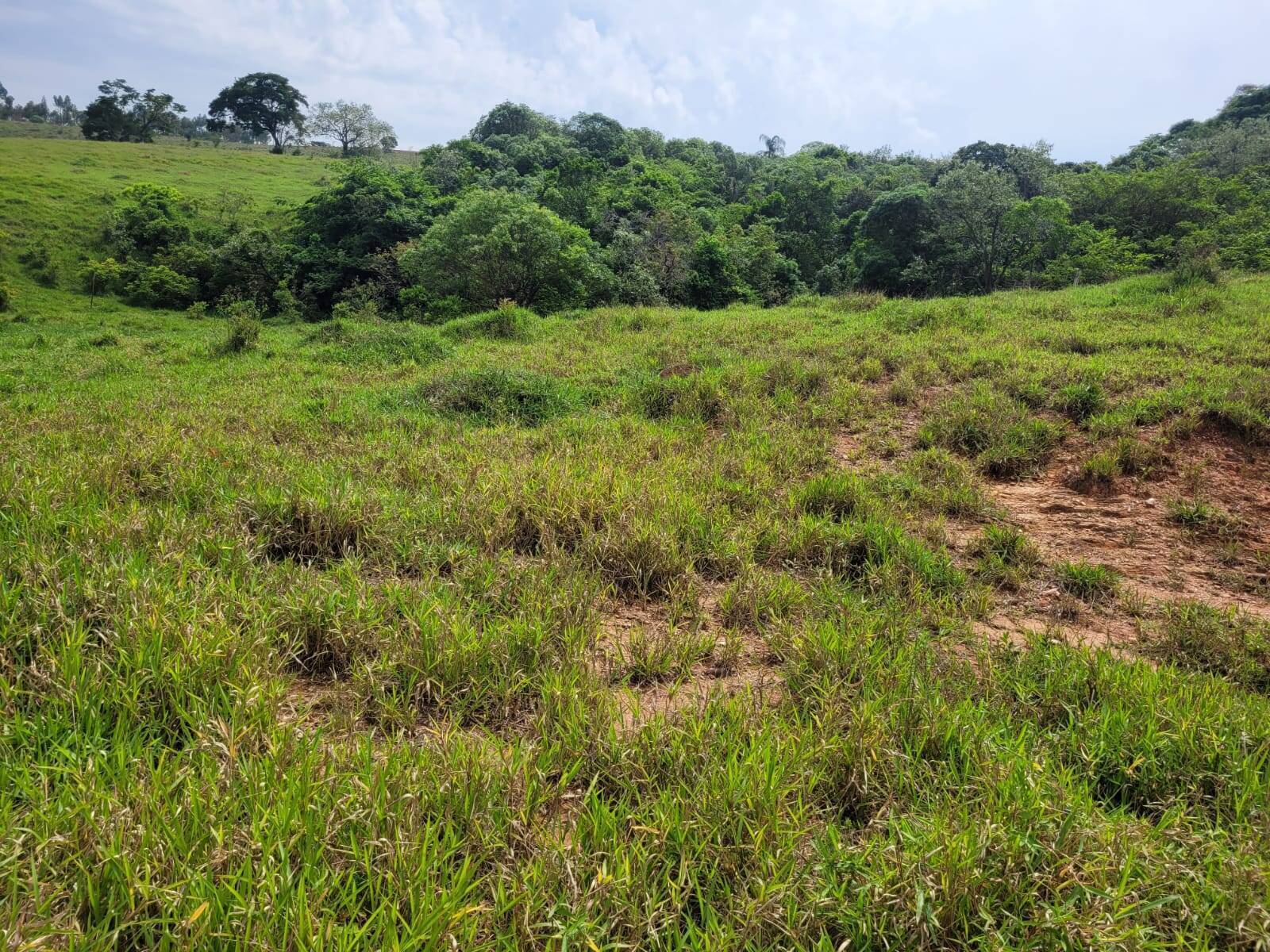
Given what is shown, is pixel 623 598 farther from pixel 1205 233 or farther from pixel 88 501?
pixel 1205 233

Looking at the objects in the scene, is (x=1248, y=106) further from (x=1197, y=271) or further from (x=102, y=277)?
(x=102, y=277)

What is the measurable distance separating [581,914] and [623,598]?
2.07 meters

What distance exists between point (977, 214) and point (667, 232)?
55.0 ft

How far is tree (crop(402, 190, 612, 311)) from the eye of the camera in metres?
24.6

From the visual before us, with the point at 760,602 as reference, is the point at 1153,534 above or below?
above

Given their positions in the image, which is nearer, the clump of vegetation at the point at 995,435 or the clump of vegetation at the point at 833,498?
the clump of vegetation at the point at 833,498

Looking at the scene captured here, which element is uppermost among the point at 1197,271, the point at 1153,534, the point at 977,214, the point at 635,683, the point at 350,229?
the point at 977,214

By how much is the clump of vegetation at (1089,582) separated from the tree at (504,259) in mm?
23702

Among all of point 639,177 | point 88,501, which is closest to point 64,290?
point 639,177

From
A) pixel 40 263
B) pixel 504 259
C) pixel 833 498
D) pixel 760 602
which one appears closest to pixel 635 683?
pixel 760 602

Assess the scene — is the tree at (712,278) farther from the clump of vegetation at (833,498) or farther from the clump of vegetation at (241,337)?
the clump of vegetation at (833,498)

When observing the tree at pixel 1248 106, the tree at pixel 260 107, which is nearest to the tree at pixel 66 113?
the tree at pixel 260 107

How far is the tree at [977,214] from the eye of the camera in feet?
107

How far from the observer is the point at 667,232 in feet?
109
